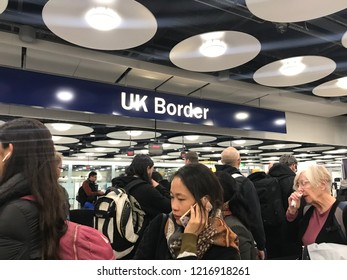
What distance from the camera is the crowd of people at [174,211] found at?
33.0 inches

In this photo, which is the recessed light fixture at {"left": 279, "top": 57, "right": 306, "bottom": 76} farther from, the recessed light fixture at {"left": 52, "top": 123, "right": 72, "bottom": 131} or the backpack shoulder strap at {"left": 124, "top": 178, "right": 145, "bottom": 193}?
the recessed light fixture at {"left": 52, "top": 123, "right": 72, "bottom": 131}

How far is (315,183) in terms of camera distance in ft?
5.35

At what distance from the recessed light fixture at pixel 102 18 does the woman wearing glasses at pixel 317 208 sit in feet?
6.09

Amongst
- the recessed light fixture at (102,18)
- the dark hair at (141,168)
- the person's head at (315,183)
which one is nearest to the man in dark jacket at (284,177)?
the person's head at (315,183)

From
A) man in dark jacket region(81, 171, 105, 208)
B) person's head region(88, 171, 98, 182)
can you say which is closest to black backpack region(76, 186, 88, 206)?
man in dark jacket region(81, 171, 105, 208)

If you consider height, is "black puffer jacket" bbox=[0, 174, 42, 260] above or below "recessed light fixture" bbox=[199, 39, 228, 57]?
below

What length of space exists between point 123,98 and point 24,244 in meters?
3.44

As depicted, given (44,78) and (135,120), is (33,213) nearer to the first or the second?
(44,78)

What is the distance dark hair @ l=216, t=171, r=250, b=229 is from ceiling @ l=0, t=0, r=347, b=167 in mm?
1509

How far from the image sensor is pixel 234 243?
43.3 inches

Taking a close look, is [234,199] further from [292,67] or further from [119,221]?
[292,67]

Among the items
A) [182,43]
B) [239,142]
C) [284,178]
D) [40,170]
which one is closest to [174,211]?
[40,170]

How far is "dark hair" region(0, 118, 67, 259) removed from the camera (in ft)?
2.83

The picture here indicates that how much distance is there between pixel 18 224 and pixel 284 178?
2204mm
